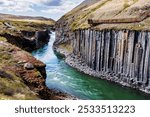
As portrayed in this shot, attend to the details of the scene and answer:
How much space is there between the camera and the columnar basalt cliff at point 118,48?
130ft

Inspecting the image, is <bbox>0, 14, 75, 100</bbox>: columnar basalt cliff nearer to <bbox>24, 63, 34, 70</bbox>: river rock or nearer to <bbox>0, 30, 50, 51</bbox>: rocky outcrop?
<bbox>24, 63, 34, 70</bbox>: river rock

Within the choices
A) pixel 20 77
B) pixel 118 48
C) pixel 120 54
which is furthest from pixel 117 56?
pixel 20 77

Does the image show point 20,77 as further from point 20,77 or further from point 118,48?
point 118,48

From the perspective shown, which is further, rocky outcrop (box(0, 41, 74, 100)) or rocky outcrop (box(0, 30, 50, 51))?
rocky outcrop (box(0, 30, 50, 51))

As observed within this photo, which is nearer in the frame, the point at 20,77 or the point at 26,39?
the point at 20,77

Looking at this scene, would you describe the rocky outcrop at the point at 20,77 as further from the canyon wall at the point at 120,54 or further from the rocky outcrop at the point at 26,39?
the rocky outcrop at the point at 26,39

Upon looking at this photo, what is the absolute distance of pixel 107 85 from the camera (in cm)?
4312

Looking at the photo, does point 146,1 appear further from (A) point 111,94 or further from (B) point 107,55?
(A) point 111,94

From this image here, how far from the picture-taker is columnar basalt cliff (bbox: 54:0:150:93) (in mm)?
39500

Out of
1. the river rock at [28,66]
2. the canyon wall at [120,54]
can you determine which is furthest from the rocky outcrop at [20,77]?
the canyon wall at [120,54]

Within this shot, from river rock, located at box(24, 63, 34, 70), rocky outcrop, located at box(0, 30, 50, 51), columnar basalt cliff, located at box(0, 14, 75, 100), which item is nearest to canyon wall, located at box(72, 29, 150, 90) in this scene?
columnar basalt cliff, located at box(0, 14, 75, 100)

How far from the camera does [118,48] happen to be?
44656mm

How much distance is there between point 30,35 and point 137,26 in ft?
179

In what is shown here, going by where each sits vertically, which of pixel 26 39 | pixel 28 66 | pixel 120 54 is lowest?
pixel 26 39
